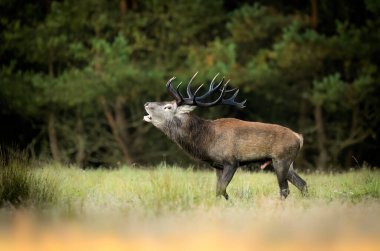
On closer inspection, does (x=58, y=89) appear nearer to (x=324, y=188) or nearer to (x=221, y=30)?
(x=221, y=30)

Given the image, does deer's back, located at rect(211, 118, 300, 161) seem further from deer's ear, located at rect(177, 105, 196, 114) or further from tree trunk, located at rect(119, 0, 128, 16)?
tree trunk, located at rect(119, 0, 128, 16)

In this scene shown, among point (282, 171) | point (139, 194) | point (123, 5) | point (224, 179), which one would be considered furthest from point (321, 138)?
point (139, 194)

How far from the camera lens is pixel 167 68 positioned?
2081 cm

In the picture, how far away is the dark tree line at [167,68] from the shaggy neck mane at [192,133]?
874 cm

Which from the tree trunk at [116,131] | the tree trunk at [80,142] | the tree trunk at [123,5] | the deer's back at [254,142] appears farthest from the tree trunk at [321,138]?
the deer's back at [254,142]

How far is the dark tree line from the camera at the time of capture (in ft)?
64.2

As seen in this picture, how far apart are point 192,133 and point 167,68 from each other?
11.1 meters

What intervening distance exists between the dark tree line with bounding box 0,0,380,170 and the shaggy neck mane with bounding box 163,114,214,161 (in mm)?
8740

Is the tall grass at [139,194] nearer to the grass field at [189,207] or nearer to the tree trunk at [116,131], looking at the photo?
the grass field at [189,207]

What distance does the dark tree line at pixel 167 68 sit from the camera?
19562 mm

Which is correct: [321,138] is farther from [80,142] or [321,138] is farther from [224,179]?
[224,179]

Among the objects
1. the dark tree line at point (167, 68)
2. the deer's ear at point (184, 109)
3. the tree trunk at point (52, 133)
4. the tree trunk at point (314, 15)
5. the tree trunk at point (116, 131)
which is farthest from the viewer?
the tree trunk at point (116, 131)

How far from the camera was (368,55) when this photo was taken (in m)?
19.7

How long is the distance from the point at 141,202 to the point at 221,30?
570 inches
